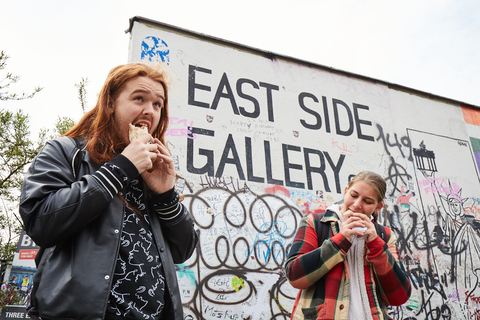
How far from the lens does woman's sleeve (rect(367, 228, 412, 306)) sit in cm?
221

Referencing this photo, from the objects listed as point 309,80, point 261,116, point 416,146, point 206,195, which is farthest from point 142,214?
point 416,146

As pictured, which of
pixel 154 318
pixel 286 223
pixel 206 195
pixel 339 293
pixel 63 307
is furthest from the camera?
pixel 286 223

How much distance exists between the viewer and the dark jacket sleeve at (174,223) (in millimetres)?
1680

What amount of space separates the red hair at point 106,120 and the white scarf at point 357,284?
1538 mm

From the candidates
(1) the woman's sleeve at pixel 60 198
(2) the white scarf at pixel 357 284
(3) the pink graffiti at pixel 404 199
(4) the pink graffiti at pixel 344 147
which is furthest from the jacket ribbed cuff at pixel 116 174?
(3) the pink graffiti at pixel 404 199

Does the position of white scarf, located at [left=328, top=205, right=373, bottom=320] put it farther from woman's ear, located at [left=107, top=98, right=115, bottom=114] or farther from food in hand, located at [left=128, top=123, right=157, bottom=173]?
woman's ear, located at [left=107, top=98, right=115, bottom=114]

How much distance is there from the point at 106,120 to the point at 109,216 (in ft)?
1.61

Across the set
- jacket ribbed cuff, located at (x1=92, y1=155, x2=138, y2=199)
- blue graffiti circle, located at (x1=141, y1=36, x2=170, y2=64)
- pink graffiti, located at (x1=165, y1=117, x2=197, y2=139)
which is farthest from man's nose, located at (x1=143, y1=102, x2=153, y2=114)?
blue graffiti circle, located at (x1=141, y1=36, x2=170, y2=64)

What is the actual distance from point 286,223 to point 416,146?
3069 mm

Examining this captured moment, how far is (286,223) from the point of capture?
15.8 ft

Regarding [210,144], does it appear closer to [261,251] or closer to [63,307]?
[261,251]

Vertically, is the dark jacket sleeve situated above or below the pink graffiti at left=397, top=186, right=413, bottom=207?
below

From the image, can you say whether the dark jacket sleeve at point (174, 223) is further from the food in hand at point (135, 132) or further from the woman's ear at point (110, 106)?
the woman's ear at point (110, 106)

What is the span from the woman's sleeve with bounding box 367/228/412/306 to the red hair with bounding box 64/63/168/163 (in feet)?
5.25
